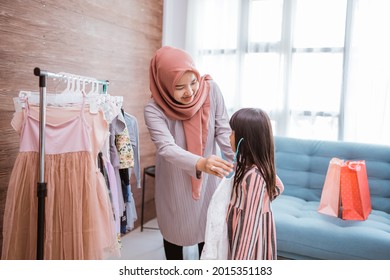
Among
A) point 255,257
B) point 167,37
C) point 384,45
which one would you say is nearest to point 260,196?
point 255,257

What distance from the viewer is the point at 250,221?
1.34 metres

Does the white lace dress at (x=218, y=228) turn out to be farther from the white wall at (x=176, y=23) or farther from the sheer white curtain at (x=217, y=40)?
the white wall at (x=176, y=23)

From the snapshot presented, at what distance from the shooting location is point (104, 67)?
272 centimetres

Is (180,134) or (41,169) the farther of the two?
(180,134)

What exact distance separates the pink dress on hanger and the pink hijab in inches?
14.0

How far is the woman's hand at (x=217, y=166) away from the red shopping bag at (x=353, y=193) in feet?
4.52

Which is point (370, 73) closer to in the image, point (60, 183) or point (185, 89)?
point (185, 89)

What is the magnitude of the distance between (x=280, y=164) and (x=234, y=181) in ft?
5.18

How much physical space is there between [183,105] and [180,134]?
14 centimetres

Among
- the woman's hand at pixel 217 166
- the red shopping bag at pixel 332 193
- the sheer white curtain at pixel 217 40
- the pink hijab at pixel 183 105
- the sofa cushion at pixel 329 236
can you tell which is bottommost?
the sofa cushion at pixel 329 236

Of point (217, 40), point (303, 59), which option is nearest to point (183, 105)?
point (303, 59)

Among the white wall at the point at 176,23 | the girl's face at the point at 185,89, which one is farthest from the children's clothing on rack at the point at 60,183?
the white wall at the point at 176,23

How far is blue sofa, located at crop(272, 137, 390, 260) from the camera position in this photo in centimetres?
208

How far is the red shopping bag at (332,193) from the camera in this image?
7.77ft
